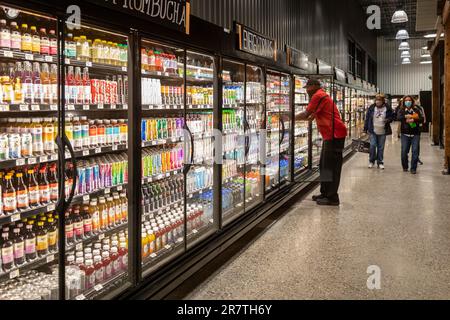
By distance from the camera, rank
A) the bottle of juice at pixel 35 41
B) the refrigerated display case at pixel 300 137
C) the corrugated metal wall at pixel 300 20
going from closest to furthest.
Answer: the bottle of juice at pixel 35 41 → the corrugated metal wall at pixel 300 20 → the refrigerated display case at pixel 300 137

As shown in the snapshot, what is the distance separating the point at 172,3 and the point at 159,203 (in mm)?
1726

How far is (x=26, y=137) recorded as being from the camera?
300cm

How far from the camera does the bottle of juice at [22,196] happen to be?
9.60 ft

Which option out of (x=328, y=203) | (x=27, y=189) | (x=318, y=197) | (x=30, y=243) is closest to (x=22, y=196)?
(x=27, y=189)

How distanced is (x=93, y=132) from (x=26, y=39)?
826mm

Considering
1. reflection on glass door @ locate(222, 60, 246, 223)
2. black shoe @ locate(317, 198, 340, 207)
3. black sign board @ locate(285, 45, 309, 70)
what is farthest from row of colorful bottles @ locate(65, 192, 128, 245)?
black sign board @ locate(285, 45, 309, 70)

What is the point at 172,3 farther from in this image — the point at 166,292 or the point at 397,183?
the point at 397,183

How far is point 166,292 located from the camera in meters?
A: 3.57

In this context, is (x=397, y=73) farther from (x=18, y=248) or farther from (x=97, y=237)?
(x=18, y=248)

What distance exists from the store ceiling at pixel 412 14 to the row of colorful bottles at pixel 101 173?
896 centimetres

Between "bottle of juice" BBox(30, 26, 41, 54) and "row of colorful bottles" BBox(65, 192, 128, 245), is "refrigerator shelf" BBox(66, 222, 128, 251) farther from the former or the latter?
"bottle of juice" BBox(30, 26, 41, 54)

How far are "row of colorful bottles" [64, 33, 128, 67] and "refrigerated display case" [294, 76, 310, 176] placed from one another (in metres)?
5.51

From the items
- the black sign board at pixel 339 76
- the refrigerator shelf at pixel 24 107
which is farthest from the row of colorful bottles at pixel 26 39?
the black sign board at pixel 339 76

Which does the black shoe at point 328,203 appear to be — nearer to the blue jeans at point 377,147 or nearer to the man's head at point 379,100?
the blue jeans at point 377,147
